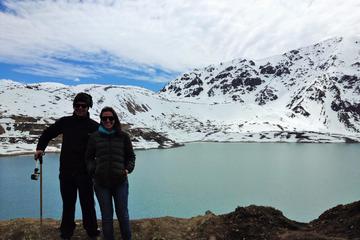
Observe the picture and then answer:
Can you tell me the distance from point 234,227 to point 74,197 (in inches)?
170

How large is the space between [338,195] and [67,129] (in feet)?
160

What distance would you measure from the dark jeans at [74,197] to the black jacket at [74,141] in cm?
19

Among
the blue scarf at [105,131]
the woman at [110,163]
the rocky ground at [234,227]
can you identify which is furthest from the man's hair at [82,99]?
the rocky ground at [234,227]

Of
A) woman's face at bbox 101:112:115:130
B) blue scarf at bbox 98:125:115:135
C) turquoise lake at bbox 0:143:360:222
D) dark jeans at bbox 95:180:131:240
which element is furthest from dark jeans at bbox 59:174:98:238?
turquoise lake at bbox 0:143:360:222

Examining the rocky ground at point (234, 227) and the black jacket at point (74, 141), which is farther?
the rocky ground at point (234, 227)

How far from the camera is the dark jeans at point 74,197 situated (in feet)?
27.4

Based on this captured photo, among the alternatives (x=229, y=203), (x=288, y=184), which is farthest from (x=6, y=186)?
(x=288, y=184)

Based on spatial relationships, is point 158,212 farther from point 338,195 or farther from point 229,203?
point 338,195

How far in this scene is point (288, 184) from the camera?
59594 mm

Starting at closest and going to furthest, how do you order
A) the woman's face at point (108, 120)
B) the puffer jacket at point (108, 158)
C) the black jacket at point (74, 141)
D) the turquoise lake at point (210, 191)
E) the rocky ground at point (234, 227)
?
the puffer jacket at point (108, 158) < the woman's face at point (108, 120) < the black jacket at point (74, 141) < the rocky ground at point (234, 227) < the turquoise lake at point (210, 191)

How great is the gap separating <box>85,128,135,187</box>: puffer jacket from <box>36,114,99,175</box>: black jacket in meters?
0.61

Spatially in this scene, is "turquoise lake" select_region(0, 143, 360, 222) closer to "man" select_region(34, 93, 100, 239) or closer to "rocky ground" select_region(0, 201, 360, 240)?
"rocky ground" select_region(0, 201, 360, 240)

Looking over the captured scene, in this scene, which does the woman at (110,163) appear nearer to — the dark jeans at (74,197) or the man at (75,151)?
the man at (75,151)

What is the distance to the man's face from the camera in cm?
834
